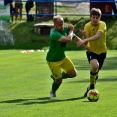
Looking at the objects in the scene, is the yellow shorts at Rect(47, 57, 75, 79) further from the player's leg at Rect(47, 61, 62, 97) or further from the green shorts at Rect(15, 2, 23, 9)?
the green shorts at Rect(15, 2, 23, 9)

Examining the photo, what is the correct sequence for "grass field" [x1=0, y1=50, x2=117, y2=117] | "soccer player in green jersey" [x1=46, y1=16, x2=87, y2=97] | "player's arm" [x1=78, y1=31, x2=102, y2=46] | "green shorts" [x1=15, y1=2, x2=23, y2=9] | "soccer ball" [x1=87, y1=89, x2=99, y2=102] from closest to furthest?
1. "grass field" [x1=0, y1=50, x2=117, y2=117]
2. "soccer ball" [x1=87, y1=89, x2=99, y2=102]
3. "player's arm" [x1=78, y1=31, x2=102, y2=46]
4. "soccer player in green jersey" [x1=46, y1=16, x2=87, y2=97]
5. "green shorts" [x1=15, y1=2, x2=23, y2=9]

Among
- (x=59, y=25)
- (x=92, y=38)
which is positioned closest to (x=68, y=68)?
(x=92, y=38)

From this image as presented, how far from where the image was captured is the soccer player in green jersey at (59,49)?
14.2 metres

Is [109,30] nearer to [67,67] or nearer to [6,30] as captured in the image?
[6,30]

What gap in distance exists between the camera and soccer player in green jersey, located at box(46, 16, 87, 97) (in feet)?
46.7

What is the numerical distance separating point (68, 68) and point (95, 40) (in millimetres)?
955

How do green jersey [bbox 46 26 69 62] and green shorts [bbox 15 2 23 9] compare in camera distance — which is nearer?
green jersey [bbox 46 26 69 62]

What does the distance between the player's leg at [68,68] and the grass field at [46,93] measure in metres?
0.50

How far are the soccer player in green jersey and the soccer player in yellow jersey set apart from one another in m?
0.36

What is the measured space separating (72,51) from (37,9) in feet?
23.2

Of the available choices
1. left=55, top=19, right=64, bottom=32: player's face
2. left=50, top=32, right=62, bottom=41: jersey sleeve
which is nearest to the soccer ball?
left=50, top=32, right=62, bottom=41: jersey sleeve

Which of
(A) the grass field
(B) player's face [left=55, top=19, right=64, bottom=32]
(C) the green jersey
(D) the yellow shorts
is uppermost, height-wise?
(B) player's face [left=55, top=19, right=64, bottom=32]

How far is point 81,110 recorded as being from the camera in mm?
12195

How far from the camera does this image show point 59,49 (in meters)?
14.6
